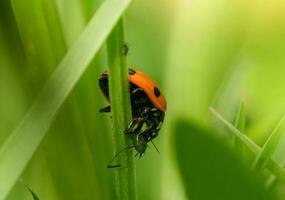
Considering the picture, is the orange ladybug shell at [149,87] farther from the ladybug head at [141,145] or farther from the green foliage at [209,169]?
the green foliage at [209,169]

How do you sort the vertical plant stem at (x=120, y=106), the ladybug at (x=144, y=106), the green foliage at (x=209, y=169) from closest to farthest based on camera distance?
the green foliage at (x=209, y=169)
the vertical plant stem at (x=120, y=106)
the ladybug at (x=144, y=106)

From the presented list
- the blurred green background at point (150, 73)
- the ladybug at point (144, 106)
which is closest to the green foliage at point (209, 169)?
the blurred green background at point (150, 73)

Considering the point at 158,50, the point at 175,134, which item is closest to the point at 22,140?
the point at 175,134

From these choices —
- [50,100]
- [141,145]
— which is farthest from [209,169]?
[141,145]

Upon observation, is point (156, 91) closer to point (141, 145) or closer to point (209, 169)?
point (141, 145)

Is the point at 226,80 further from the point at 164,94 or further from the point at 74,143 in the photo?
the point at 74,143

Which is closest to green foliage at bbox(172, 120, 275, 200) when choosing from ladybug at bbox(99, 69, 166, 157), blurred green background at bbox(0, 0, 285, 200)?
blurred green background at bbox(0, 0, 285, 200)

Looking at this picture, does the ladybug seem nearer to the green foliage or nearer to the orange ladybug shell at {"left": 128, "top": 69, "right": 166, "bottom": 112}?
the orange ladybug shell at {"left": 128, "top": 69, "right": 166, "bottom": 112}
